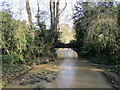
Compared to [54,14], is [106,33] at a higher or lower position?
lower

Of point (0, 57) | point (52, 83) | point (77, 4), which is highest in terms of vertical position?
point (77, 4)

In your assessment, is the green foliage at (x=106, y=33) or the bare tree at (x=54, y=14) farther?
the bare tree at (x=54, y=14)

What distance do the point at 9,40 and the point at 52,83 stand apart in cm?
372

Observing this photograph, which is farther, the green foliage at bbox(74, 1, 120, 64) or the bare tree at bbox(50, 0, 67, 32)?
the bare tree at bbox(50, 0, 67, 32)

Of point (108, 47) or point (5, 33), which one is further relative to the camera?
point (108, 47)

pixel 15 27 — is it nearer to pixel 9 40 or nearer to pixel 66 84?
pixel 9 40

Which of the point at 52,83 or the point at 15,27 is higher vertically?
the point at 15,27

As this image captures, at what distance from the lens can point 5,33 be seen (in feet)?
20.2

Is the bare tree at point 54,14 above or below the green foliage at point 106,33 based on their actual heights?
above

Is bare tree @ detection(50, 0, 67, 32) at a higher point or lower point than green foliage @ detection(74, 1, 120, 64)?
higher

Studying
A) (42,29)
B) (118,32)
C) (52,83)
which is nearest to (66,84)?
(52,83)

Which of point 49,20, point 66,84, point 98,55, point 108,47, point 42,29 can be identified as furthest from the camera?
point 49,20

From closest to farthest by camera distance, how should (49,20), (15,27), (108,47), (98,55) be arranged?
1. (15,27)
2. (108,47)
3. (98,55)
4. (49,20)

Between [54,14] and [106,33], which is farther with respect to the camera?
[54,14]
